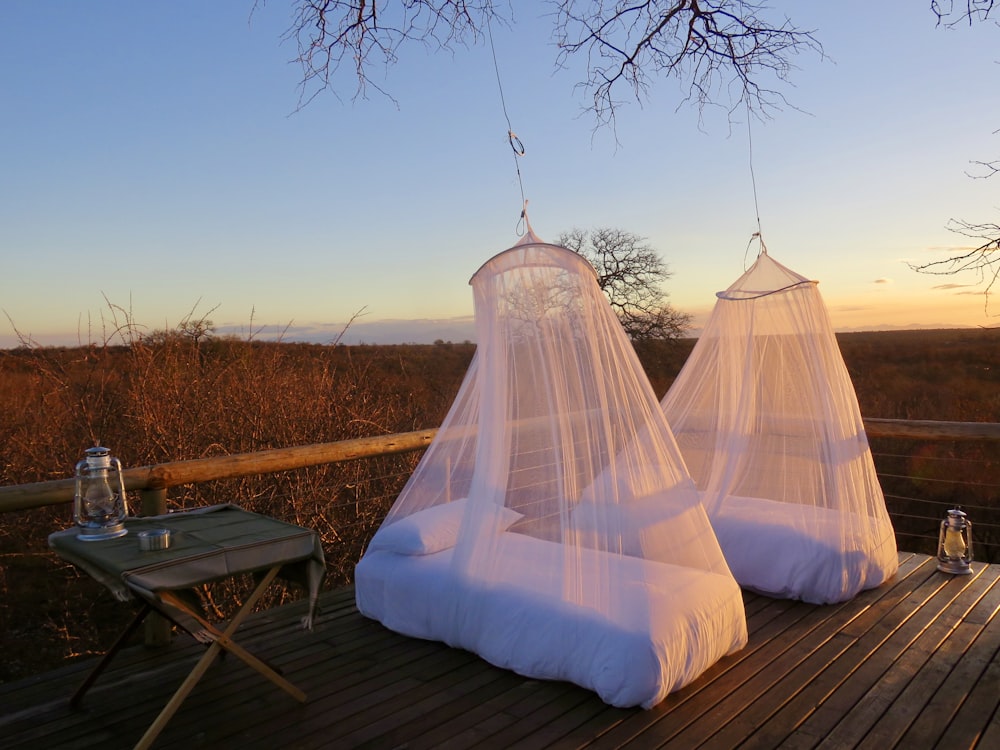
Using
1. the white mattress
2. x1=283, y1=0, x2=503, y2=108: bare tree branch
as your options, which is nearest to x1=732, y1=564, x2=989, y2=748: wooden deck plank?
the white mattress

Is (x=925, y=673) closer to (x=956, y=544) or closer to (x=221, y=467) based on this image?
(x=956, y=544)

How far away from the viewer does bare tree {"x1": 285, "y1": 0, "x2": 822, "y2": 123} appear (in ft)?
11.0

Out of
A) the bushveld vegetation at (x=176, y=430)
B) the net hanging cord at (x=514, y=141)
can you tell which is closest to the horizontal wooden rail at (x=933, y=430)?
the bushveld vegetation at (x=176, y=430)

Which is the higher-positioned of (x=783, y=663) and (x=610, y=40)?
(x=610, y=40)

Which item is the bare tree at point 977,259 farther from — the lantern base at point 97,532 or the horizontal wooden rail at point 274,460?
the lantern base at point 97,532

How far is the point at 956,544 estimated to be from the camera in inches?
160

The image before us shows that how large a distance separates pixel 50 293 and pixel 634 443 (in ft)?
17.7

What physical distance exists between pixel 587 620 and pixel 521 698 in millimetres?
379

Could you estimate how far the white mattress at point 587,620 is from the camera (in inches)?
100.0

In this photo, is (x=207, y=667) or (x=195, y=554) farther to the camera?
(x=207, y=667)

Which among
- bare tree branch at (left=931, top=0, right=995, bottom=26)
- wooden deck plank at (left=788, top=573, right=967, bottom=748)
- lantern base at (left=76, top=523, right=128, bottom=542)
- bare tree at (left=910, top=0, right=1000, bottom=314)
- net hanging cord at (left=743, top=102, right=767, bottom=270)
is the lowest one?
wooden deck plank at (left=788, top=573, right=967, bottom=748)

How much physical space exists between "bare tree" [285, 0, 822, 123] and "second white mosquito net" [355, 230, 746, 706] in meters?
1.23

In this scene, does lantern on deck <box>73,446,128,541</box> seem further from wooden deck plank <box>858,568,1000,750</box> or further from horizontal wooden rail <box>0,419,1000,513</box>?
wooden deck plank <box>858,568,1000,750</box>

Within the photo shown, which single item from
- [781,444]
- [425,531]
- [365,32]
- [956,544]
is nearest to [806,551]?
[781,444]
